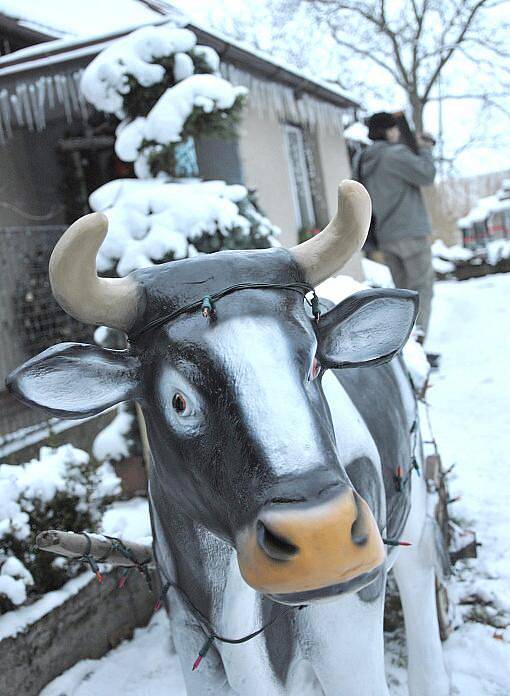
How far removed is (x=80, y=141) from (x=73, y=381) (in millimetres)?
7195

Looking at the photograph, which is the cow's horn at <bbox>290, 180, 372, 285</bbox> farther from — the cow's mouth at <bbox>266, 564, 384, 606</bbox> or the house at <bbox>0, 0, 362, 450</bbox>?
the house at <bbox>0, 0, 362, 450</bbox>

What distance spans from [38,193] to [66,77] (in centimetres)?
286

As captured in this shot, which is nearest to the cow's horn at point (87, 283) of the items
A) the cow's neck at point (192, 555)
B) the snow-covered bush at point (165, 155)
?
the cow's neck at point (192, 555)

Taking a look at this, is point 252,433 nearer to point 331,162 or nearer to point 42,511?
point 42,511

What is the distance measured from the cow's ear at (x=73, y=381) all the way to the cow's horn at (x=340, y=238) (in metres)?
0.53

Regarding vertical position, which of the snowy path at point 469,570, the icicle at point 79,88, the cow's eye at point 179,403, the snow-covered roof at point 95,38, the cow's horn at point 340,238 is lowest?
the snowy path at point 469,570

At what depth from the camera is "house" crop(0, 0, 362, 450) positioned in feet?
20.7

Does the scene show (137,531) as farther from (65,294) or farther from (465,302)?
(465,302)

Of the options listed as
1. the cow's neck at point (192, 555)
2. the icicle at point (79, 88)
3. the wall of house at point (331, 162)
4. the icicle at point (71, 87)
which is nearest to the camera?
the cow's neck at point (192, 555)

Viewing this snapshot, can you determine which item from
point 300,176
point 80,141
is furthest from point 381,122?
point 300,176

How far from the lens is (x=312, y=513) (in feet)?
4.21

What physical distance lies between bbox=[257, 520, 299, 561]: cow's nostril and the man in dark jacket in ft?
18.0

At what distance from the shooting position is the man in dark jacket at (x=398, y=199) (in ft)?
21.2

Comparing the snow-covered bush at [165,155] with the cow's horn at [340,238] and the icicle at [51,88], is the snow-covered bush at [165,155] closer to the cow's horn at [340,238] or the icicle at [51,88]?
the icicle at [51,88]
